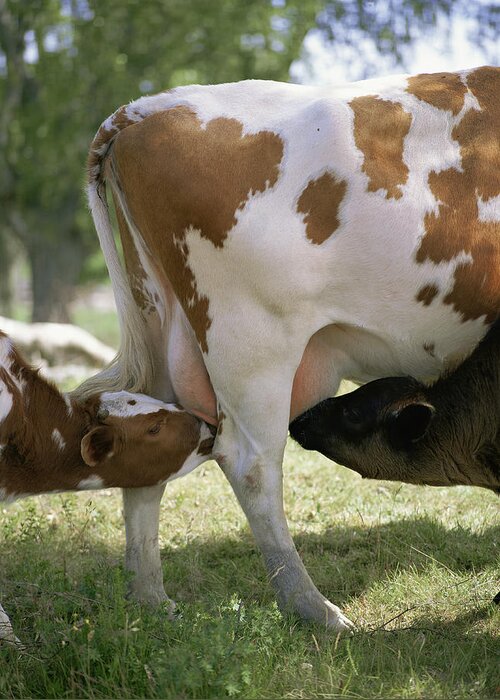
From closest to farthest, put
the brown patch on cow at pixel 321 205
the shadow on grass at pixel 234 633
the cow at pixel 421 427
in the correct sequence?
the shadow on grass at pixel 234 633 → the brown patch on cow at pixel 321 205 → the cow at pixel 421 427

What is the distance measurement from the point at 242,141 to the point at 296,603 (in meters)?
2.10

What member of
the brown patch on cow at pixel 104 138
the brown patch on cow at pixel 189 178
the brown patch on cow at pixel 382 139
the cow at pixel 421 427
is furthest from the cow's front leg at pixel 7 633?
the brown patch on cow at pixel 382 139

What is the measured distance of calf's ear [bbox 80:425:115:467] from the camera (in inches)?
171

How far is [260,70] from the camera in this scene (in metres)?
18.3

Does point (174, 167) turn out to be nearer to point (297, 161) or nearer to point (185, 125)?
point (185, 125)

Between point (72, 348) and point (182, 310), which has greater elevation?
point (182, 310)

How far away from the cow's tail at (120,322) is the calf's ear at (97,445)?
32 centimetres

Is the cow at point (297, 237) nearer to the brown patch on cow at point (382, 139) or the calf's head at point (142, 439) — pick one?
the brown patch on cow at point (382, 139)

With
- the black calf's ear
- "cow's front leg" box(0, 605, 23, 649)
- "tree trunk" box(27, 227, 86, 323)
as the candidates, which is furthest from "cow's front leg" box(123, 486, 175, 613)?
"tree trunk" box(27, 227, 86, 323)

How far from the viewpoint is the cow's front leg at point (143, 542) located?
15.2ft

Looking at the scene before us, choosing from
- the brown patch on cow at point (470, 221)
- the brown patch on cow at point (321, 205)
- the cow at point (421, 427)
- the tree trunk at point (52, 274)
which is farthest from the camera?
the tree trunk at point (52, 274)

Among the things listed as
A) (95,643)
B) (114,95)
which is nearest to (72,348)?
(114,95)

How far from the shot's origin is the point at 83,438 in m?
4.32

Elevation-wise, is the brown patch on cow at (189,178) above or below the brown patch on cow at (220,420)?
above
